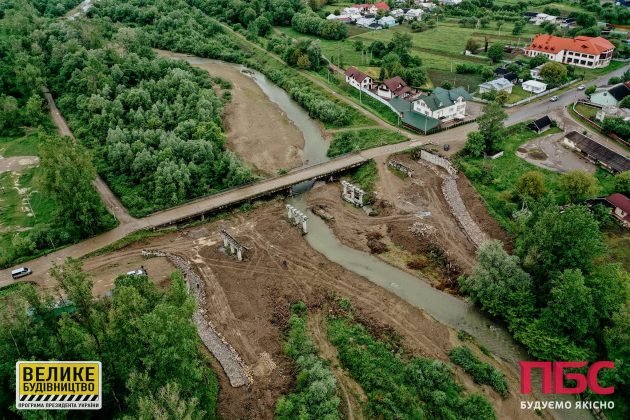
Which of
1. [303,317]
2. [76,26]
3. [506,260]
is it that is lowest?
[303,317]

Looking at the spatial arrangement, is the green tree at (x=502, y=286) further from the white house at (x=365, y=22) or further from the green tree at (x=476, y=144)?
the white house at (x=365, y=22)

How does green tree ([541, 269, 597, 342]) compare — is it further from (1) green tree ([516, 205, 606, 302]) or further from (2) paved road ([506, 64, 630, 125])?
(2) paved road ([506, 64, 630, 125])

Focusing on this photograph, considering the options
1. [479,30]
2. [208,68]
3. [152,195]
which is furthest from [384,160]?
[479,30]

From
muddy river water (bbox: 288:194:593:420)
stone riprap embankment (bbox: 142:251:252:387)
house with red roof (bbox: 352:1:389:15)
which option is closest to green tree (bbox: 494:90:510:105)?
muddy river water (bbox: 288:194:593:420)

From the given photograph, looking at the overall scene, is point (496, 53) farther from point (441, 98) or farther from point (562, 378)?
point (562, 378)

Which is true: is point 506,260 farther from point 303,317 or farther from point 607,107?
point 607,107

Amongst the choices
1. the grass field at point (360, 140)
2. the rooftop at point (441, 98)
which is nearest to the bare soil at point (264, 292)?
the grass field at point (360, 140)
